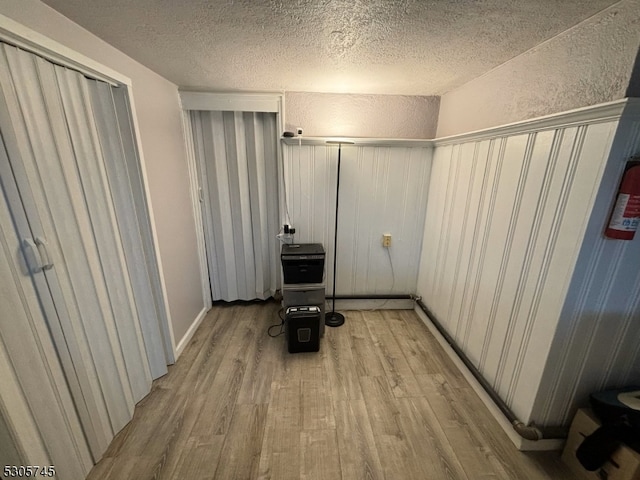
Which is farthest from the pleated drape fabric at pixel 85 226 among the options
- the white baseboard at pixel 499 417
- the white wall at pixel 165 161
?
the white baseboard at pixel 499 417

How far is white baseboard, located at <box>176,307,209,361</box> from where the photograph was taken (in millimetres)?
2027

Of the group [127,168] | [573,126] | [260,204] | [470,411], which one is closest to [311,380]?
[470,411]

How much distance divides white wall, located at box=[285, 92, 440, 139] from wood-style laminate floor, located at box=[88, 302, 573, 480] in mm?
1919

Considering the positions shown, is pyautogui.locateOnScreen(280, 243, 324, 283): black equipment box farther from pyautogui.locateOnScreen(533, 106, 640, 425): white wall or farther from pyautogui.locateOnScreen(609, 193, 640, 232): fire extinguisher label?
pyautogui.locateOnScreen(609, 193, 640, 232): fire extinguisher label

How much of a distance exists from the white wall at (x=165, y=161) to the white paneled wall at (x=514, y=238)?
2212mm

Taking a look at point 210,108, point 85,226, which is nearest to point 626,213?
point 85,226

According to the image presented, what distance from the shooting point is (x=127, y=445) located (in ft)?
4.49

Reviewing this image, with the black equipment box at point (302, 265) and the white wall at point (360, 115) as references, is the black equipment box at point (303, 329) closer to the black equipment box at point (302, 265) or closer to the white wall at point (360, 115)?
the black equipment box at point (302, 265)

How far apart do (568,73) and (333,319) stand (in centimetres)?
228

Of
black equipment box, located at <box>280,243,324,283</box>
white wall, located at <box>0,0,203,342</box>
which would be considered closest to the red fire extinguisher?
black equipment box, located at <box>280,243,324,283</box>

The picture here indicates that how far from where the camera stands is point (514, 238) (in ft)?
4.68

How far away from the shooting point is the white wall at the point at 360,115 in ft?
7.50

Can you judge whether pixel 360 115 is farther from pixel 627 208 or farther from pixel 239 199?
pixel 627 208

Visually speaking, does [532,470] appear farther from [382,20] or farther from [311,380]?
[382,20]
